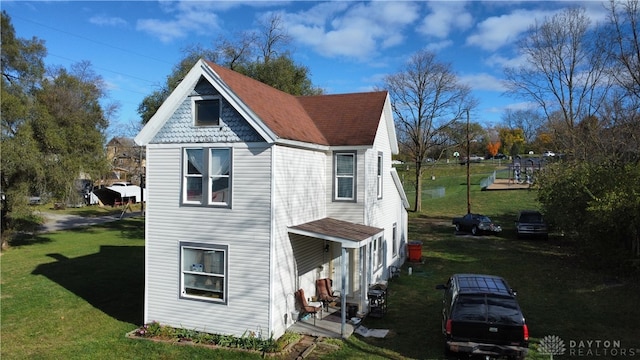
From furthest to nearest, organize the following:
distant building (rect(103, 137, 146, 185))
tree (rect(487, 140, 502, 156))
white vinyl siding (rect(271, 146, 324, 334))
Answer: tree (rect(487, 140, 502, 156))
distant building (rect(103, 137, 146, 185))
white vinyl siding (rect(271, 146, 324, 334))

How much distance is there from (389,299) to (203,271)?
7.09m

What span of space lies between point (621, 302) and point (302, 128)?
41.8 feet

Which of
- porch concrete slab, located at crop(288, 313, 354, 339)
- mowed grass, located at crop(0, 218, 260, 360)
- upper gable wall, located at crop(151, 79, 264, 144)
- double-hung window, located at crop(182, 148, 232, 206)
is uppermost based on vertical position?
upper gable wall, located at crop(151, 79, 264, 144)

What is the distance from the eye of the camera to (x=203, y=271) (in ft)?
41.8

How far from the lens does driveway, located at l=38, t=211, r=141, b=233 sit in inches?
1561

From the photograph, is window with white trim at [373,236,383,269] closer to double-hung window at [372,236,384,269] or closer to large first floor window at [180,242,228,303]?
double-hung window at [372,236,384,269]

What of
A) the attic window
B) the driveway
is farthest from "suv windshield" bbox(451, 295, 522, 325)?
the driveway

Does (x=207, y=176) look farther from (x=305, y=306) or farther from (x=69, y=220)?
(x=69, y=220)

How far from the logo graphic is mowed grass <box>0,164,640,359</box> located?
220 mm

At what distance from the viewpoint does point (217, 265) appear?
12.6 m

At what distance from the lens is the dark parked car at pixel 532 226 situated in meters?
28.5

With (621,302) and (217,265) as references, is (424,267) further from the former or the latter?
(217,265)

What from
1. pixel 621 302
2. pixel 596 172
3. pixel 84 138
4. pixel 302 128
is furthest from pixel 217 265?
pixel 84 138

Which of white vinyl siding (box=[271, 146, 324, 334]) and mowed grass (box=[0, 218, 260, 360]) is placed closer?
mowed grass (box=[0, 218, 260, 360])
